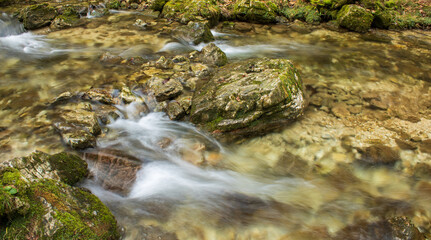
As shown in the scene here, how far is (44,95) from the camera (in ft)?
19.9

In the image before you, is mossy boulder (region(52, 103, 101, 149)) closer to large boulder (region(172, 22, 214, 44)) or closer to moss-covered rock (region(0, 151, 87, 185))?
moss-covered rock (region(0, 151, 87, 185))

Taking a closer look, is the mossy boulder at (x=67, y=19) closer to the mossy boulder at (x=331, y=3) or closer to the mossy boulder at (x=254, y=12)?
the mossy boulder at (x=254, y=12)

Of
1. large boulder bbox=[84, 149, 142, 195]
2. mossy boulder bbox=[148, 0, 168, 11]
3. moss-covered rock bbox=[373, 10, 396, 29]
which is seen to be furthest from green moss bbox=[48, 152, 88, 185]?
moss-covered rock bbox=[373, 10, 396, 29]

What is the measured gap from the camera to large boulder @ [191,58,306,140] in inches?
197

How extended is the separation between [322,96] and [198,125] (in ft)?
10.4

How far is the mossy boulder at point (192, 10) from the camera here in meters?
10.8

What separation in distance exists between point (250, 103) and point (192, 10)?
24.4ft

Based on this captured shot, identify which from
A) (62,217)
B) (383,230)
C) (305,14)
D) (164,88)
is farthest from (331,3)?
(62,217)

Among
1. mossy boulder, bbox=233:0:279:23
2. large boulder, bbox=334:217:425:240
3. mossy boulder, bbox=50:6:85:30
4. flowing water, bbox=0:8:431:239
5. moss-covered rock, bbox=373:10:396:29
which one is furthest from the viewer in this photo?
mossy boulder, bbox=233:0:279:23

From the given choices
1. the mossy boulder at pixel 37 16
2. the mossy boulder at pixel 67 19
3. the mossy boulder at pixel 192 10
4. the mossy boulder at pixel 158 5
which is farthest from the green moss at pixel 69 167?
the mossy boulder at pixel 158 5

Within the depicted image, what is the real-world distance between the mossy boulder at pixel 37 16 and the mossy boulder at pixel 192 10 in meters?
4.61

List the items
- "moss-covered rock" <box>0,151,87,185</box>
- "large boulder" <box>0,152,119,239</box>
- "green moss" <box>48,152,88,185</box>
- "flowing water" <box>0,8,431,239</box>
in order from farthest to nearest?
"flowing water" <box>0,8,431,239</box>, "green moss" <box>48,152,88,185</box>, "moss-covered rock" <box>0,151,87,185</box>, "large boulder" <box>0,152,119,239</box>

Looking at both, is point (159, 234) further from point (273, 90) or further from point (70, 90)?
point (70, 90)

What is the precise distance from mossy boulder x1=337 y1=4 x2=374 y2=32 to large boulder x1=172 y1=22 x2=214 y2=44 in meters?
5.74
